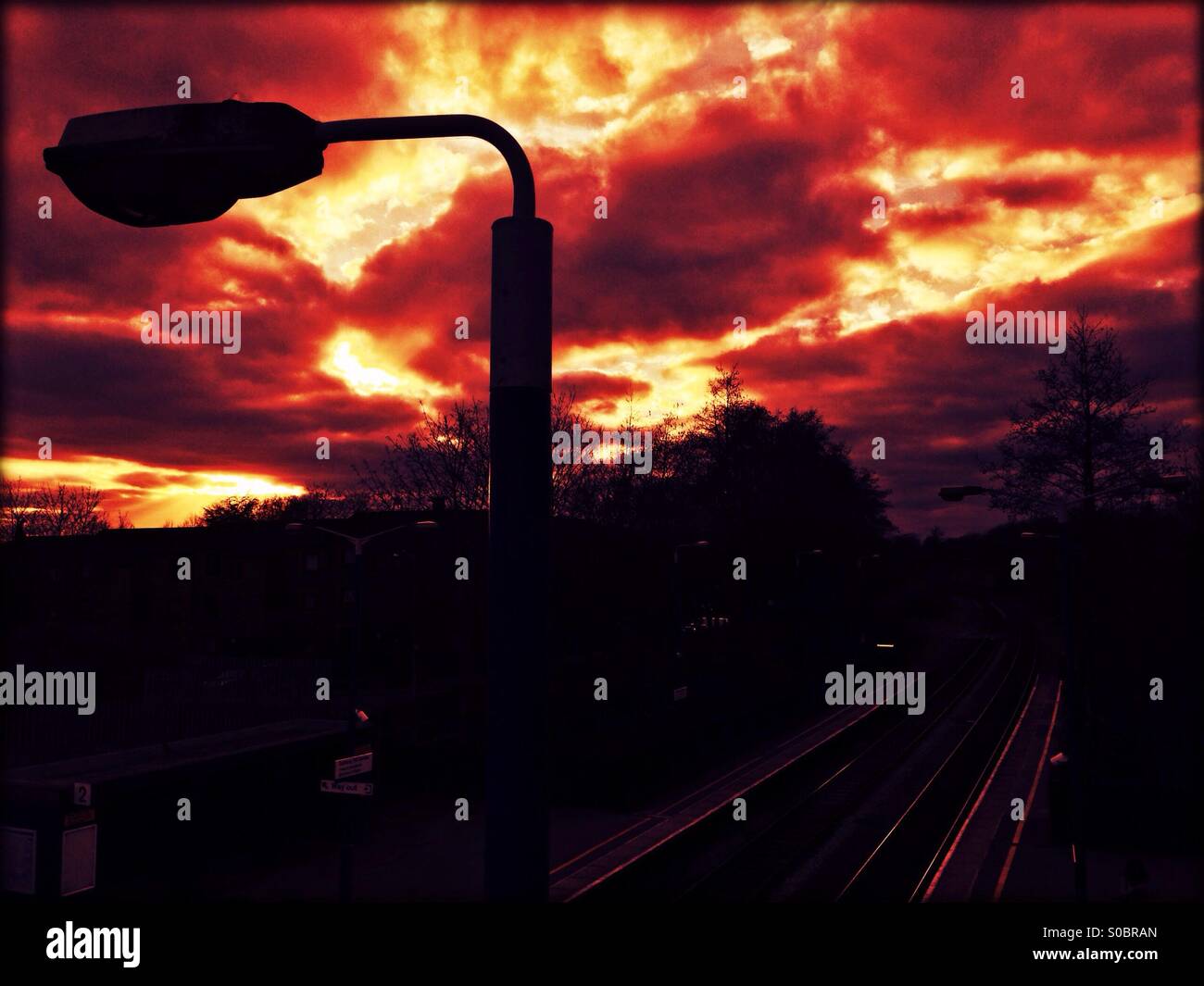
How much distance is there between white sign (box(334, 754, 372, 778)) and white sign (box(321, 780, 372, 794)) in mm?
188

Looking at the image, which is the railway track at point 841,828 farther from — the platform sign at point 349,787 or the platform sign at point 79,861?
the platform sign at point 79,861

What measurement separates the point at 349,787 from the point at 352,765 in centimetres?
51

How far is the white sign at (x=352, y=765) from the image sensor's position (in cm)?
1648

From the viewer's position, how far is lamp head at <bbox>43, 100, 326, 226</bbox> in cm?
240

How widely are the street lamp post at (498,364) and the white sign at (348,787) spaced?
49.8 ft

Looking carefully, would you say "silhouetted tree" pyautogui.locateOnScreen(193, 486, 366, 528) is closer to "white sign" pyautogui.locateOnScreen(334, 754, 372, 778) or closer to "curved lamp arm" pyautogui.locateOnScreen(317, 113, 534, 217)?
"white sign" pyautogui.locateOnScreen(334, 754, 372, 778)

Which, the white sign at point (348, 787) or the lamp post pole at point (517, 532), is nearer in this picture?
the lamp post pole at point (517, 532)
